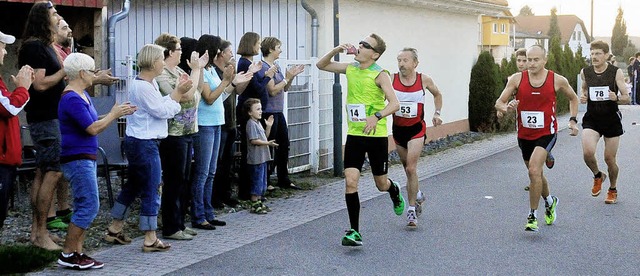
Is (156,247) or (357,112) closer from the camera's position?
(156,247)

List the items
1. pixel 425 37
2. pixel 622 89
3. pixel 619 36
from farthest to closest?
1. pixel 619 36
2. pixel 425 37
3. pixel 622 89

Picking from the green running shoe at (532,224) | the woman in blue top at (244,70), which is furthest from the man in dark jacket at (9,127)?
the green running shoe at (532,224)

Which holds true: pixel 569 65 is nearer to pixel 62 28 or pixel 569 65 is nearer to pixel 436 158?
pixel 436 158

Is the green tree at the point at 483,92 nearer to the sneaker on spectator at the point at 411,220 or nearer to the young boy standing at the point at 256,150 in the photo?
the young boy standing at the point at 256,150

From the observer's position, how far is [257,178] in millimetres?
10125

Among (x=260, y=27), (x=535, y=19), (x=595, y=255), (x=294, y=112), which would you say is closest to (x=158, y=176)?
(x=595, y=255)

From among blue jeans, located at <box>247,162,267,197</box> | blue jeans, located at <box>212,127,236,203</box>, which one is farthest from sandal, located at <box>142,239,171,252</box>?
blue jeans, located at <box>247,162,267,197</box>

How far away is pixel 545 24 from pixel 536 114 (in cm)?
11333

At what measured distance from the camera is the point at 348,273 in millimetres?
7105

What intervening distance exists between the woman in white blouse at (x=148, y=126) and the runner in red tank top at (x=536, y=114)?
3481 millimetres

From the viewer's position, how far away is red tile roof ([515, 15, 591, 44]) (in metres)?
117

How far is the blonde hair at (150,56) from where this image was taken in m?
7.47

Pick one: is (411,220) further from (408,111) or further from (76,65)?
(76,65)

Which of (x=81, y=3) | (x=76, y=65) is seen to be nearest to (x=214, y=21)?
(x=81, y=3)
